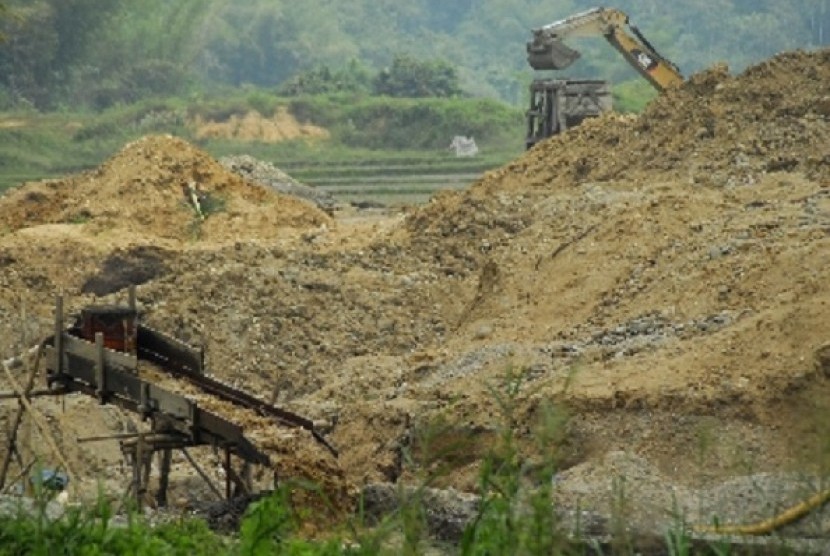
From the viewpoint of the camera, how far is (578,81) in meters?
38.0

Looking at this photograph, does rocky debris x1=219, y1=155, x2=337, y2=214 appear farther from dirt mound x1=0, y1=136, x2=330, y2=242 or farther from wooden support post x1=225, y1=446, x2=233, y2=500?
wooden support post x1=225, y1=446, x2=233, y2=500

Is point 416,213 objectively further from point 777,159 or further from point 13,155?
point 13,155

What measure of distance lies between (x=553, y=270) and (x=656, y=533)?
11.4 metres

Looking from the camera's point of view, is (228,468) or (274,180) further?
(274,180)

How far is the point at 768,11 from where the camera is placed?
4269 inches

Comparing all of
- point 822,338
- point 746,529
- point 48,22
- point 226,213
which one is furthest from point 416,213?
point 48,22

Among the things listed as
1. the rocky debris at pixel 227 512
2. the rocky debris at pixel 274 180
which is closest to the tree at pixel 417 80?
the rocky debris at pixel 274 180

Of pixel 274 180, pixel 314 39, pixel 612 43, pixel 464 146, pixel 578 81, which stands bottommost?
pixel 314 39

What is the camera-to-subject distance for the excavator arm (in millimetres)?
37812

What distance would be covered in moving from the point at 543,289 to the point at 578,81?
1518 centimetres

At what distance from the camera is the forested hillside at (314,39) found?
8431 cm

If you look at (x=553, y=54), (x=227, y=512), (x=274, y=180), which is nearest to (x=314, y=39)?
(x=274, y=180)

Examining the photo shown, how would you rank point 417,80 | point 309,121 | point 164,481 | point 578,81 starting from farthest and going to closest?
1. point 417,80
2. point 309,121
3. point 578,81
4. point 164,481

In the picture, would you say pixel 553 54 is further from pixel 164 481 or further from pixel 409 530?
pixel 409 530
